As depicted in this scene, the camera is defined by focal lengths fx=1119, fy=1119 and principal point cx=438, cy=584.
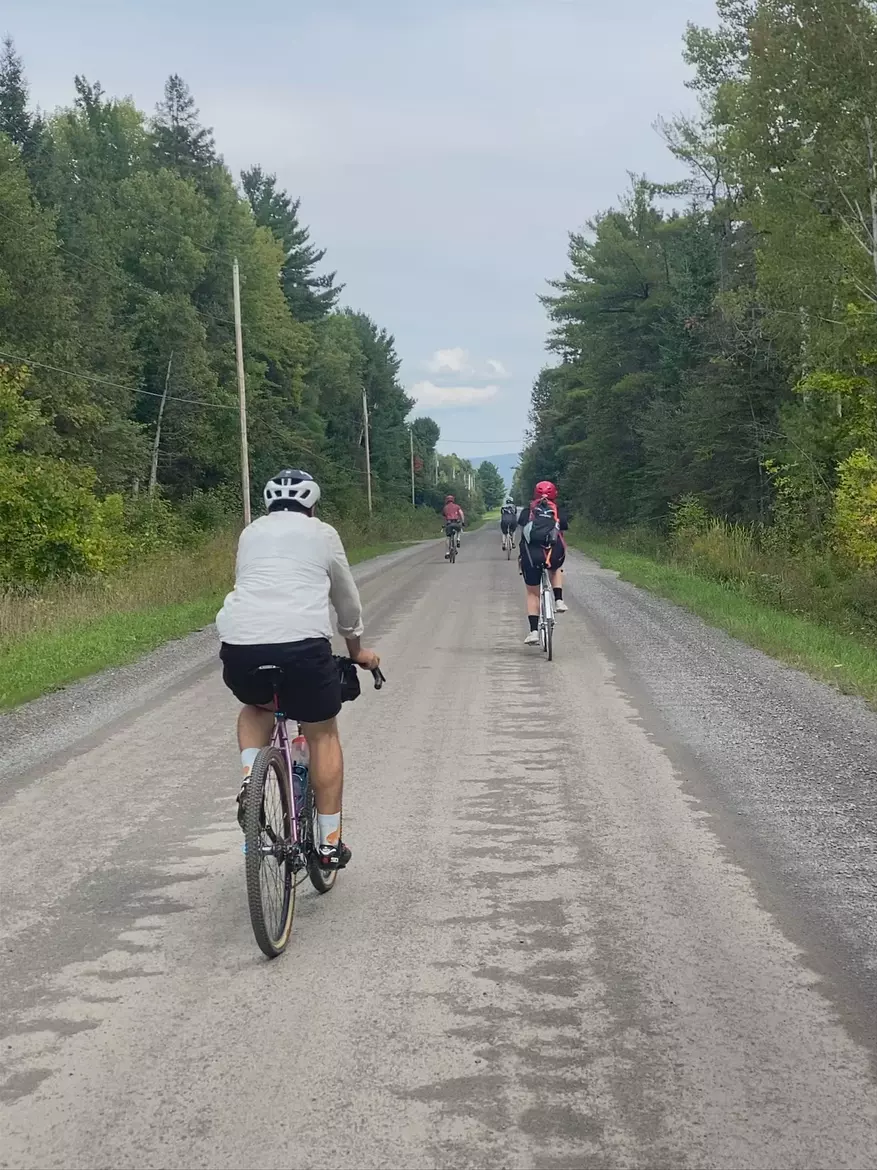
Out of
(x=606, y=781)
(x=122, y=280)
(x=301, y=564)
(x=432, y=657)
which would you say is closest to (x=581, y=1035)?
(x=301, y=564)

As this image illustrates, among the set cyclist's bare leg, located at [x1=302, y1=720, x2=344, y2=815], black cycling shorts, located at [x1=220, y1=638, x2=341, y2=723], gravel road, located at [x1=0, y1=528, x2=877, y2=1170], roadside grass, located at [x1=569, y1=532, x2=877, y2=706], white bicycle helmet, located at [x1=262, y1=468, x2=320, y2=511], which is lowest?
gravel road, located at [x1=0, y1=528, x2=877, y2=1170]

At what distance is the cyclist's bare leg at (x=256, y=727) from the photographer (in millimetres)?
4801

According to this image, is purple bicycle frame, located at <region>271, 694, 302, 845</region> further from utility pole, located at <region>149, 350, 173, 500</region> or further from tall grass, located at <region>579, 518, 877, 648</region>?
utility pole, located at <region>149, 350, 173, 500</region>

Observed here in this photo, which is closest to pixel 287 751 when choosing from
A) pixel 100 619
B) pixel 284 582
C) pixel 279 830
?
pixel 279 830

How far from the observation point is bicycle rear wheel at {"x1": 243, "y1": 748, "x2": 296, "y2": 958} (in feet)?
13.9

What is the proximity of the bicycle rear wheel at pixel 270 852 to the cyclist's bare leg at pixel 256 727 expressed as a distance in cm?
20

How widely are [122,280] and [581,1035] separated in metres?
44.6

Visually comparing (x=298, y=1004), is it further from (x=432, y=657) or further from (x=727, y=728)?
(x=432, y=657)

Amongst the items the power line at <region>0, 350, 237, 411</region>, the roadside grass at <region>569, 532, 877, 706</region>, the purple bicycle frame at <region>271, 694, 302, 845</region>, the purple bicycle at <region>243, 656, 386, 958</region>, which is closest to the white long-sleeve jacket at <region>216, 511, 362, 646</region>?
the purple bicycle at <region>243, 656, 386, 958</region>

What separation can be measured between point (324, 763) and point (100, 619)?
12639 mm

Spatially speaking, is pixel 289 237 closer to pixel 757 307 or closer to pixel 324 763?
pixel 757 307

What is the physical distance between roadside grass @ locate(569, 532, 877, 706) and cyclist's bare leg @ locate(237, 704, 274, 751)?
21.0 feet

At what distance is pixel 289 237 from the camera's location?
6881 cm

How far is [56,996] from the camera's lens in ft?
13.3
